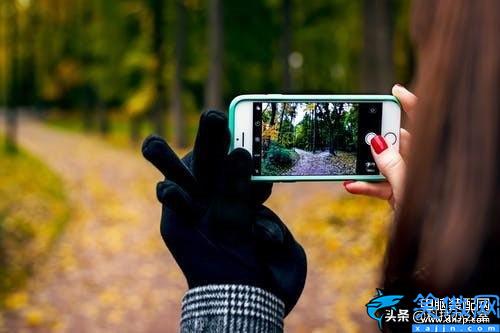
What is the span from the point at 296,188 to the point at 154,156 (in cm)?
1176

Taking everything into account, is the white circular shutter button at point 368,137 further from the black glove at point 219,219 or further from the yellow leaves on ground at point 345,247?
the yellow leaves on ground at point 345,247

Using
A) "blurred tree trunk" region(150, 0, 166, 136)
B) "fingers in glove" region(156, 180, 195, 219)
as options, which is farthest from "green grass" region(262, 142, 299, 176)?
"blurred tree trunk" region(150, 0, 166, 136)

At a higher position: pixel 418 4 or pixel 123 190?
pixel 418 4

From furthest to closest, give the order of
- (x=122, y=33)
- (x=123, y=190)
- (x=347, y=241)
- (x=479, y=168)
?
(x=122, y=33) < (x=123, y=190) < (x=347, y=241) < (x=479, y=168)

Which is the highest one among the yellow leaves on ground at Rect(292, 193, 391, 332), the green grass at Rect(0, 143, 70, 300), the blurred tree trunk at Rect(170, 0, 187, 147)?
the blurred tree trunk at Rect(170, 0, 187, 147)

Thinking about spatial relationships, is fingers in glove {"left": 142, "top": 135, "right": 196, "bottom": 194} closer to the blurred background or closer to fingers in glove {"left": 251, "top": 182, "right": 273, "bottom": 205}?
fingers in glove {"left": 251, "top": 182, "right": 273, "bottom": 205}

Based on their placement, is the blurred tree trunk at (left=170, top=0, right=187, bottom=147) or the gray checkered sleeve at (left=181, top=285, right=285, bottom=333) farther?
the blurred tree trunk at (left=170, top=0, right=187, bottom=147)

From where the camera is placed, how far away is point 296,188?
1328 cm

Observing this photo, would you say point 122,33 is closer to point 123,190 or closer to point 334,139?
point 123,190

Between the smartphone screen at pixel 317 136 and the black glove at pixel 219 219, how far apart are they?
0.24 meters

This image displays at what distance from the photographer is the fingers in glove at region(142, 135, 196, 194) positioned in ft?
5.16

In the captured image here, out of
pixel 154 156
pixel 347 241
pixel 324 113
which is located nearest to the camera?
pixel 154 156

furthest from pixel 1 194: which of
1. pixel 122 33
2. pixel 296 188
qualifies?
pixel 122 33

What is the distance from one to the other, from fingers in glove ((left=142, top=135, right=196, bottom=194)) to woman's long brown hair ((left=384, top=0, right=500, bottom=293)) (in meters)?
0.57
